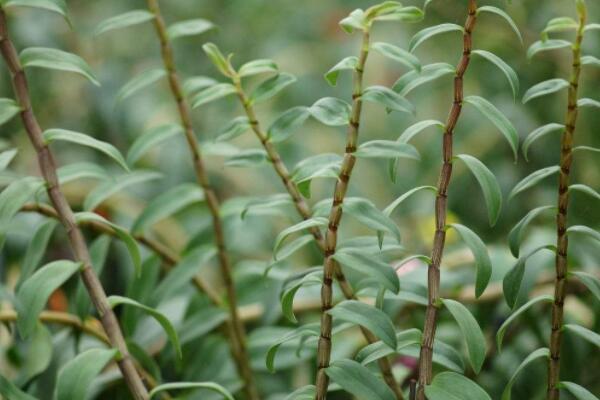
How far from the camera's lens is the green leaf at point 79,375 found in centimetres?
36

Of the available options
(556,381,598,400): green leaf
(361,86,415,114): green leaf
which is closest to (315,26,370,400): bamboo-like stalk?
(361,86,415,114): green leaf

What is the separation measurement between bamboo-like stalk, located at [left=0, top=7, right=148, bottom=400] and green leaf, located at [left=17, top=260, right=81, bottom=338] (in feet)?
0.05

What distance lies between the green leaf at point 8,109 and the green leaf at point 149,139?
0.10 m

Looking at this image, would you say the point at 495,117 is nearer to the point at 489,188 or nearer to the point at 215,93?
the point at 489,188

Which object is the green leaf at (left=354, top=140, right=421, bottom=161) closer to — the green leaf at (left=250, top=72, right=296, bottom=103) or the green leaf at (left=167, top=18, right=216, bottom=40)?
the green leaf at (left=250, top=72, right=296, bottom=103)

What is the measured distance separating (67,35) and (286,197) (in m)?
0.76

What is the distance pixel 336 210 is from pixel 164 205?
211mm

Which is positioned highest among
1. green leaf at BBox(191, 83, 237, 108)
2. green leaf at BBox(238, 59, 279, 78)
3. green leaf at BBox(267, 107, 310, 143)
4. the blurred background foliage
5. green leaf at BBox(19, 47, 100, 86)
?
green leaf at BBox(19, 47, 100, 86)

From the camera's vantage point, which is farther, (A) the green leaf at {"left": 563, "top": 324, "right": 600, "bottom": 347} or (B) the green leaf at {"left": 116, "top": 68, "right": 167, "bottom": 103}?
(B) the green leaf at {"left": 116, "top": 68, "right": 167, "bottom": 103}

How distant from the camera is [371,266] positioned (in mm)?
350

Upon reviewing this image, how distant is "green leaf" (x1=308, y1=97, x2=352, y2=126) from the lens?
36cm

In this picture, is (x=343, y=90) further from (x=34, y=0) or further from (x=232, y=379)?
(x=34, y=0)

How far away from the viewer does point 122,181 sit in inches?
20.7

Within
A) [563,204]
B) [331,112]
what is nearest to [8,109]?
[331,112]
